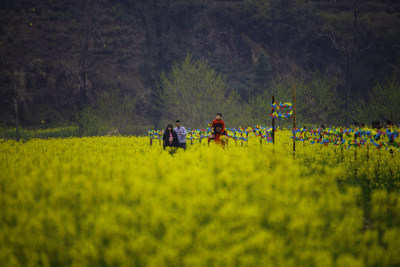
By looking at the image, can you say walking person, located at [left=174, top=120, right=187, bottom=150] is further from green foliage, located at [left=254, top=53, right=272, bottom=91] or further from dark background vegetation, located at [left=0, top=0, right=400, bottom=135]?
green foliage, located at [left=254, top=53, right=272, bottom=91]

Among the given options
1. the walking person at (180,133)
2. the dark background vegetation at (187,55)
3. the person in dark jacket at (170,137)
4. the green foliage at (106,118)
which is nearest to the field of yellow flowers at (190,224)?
the person in dark jacket at (170,137)

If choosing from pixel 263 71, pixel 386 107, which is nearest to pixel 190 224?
pixel 386 107

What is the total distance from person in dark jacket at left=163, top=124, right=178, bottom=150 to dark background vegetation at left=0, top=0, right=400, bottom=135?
2212 centimetres

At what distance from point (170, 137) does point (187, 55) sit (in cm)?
3111

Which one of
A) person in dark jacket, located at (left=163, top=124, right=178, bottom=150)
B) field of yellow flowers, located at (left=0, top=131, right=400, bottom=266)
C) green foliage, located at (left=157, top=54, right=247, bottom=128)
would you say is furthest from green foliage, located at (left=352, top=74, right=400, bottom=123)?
field of yellow flowers, located at (left=0, top=131, right=400, bottom=266)

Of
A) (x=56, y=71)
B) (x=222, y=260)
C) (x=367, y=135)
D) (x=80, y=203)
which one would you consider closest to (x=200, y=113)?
(x=56, y=71)

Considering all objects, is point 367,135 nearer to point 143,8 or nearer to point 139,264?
point 139,264

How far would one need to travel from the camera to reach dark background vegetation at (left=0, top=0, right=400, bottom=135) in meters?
40.5

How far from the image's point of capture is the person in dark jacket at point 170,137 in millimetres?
14266

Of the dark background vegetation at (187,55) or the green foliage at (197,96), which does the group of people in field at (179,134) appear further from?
the green foliage at (197,96)

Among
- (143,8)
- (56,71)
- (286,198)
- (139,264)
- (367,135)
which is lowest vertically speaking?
(139,264)

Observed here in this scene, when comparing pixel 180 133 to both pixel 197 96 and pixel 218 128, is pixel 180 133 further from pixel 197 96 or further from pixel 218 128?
pixel 197 96

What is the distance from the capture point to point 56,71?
44.9 m

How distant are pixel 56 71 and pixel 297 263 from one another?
4659 cm
